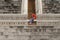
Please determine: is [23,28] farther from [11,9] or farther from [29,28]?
[11,9]

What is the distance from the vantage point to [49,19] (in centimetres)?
1266

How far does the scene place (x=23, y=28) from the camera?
11180 millimetres

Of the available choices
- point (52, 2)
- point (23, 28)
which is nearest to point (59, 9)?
point (52, 2)

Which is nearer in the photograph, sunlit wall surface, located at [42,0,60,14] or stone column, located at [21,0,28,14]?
stone column, located at [21,0,28,14]

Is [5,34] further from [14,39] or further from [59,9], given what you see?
[59,9]

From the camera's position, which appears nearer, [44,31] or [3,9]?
[44,31]

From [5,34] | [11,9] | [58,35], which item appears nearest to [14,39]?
[5,34]

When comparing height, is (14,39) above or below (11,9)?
below

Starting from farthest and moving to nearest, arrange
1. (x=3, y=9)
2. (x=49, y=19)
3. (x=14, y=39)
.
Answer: (x=3, y=9), (x=49, y=19), (x=14, y=39)

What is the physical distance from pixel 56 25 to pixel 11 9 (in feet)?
14.1

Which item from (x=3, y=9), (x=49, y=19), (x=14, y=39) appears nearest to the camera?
(x=14, y=39)

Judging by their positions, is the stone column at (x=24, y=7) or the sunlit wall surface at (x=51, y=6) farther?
the sunlit wall surface at (x=51, y=6)

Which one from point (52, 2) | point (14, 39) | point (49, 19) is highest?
point (52, 2)

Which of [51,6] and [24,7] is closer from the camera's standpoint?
[24,7]
